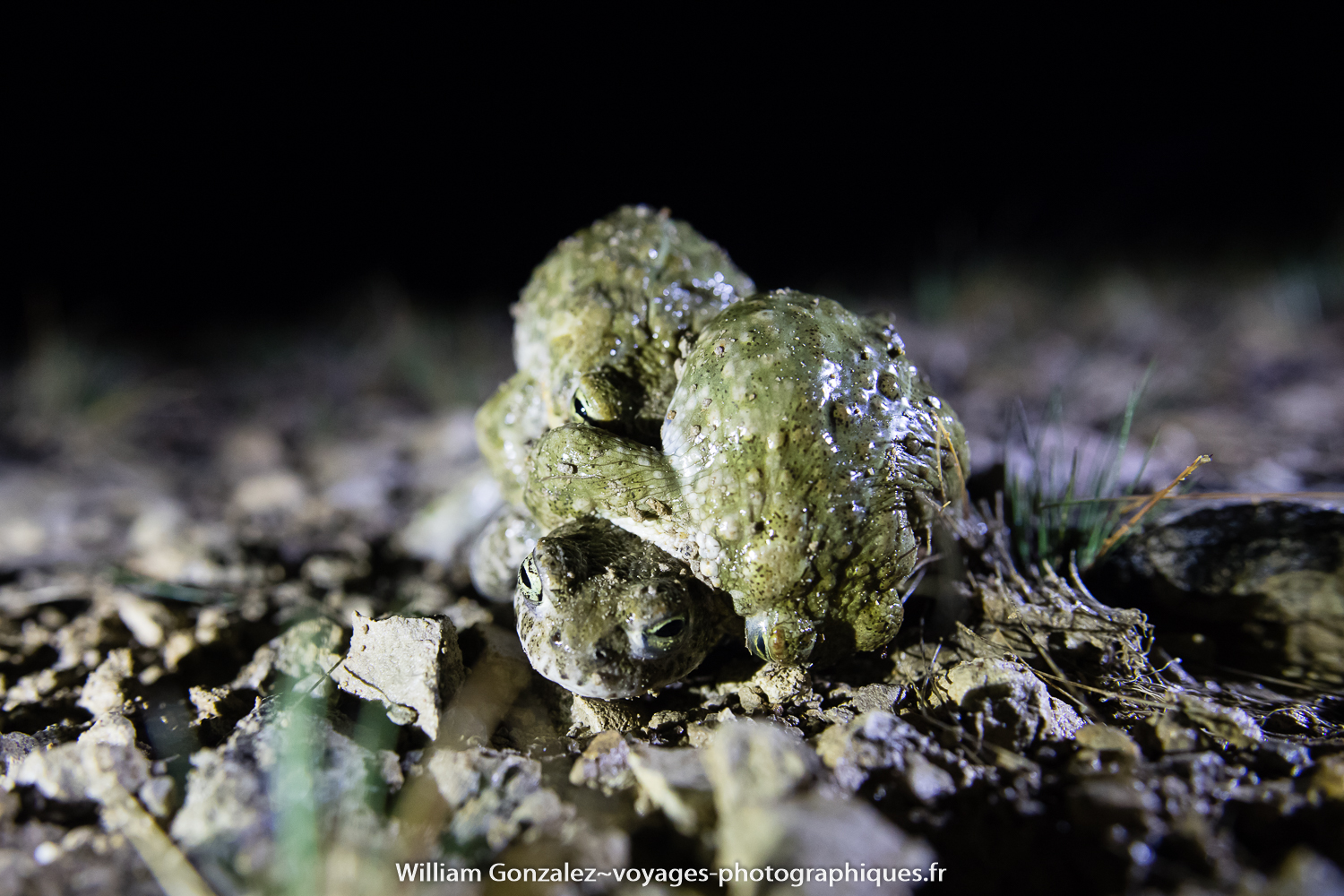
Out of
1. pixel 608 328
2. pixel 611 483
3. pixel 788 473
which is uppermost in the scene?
pixel 608 328

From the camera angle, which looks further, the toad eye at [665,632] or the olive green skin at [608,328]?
the olive green skin at [608,328]

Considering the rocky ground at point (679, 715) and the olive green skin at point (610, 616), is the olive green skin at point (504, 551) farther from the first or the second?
the olive green skin at point (610, 616)

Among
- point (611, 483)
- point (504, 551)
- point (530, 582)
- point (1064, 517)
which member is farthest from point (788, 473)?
point (1064, 517)

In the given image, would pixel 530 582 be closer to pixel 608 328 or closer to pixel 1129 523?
pixel 608 328

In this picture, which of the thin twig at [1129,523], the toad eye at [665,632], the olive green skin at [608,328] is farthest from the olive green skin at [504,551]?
the thin twig at [1129,523]

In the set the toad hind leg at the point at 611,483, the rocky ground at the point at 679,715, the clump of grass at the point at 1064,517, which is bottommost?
the rocky ground at the point at 679,715

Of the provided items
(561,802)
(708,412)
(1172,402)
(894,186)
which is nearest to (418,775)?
(561,802)

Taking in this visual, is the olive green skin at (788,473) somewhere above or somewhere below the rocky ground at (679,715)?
above

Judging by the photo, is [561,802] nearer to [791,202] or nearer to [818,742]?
[818,742]
